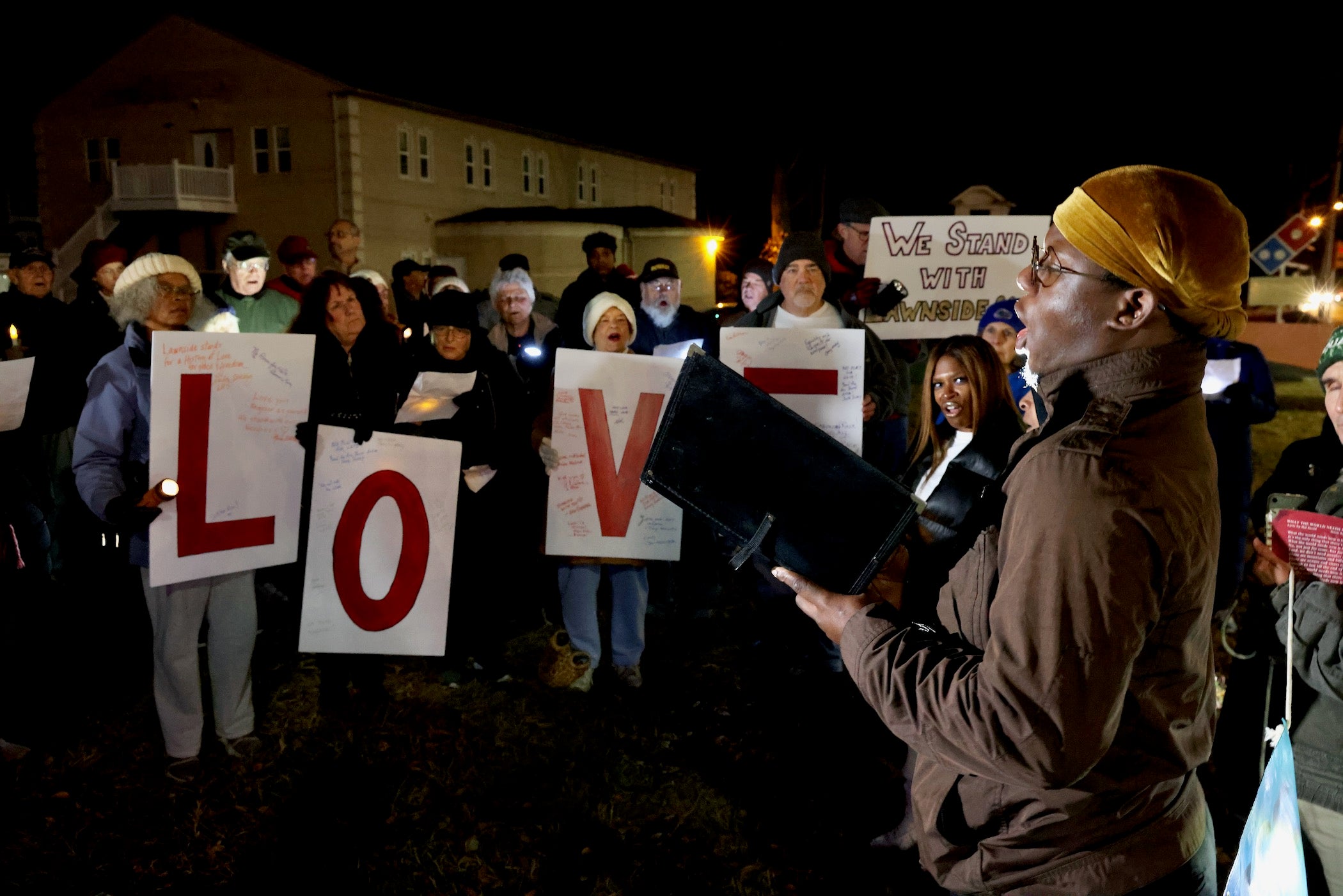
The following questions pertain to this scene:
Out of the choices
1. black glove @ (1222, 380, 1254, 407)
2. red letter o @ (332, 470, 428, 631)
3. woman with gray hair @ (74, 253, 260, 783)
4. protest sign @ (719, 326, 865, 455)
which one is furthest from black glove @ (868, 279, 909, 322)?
woman with gray hair @ (74, 253, 260, 783)

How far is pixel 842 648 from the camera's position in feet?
5.52

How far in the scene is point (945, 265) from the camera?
20.7ft

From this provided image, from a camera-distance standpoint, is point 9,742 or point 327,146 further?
point 327,146

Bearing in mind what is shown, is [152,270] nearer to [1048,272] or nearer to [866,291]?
[1048,272]

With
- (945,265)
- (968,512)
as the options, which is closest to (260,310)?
(945,265)

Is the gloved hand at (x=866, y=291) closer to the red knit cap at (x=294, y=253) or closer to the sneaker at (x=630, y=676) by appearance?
the sneaker at (x=630, y=676)

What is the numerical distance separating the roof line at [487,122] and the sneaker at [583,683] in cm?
2272

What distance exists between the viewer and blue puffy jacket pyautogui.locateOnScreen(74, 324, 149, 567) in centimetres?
384

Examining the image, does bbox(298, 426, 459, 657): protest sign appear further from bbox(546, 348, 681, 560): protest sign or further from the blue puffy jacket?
the blue puffy jacket

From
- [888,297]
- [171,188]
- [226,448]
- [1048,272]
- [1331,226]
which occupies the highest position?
[171,188]

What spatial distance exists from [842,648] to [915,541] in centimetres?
36

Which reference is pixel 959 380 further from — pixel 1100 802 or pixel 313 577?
pixel 313 577

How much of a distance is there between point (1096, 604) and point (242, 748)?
13.8ft

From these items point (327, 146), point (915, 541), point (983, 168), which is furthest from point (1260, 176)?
point (915, 541)
